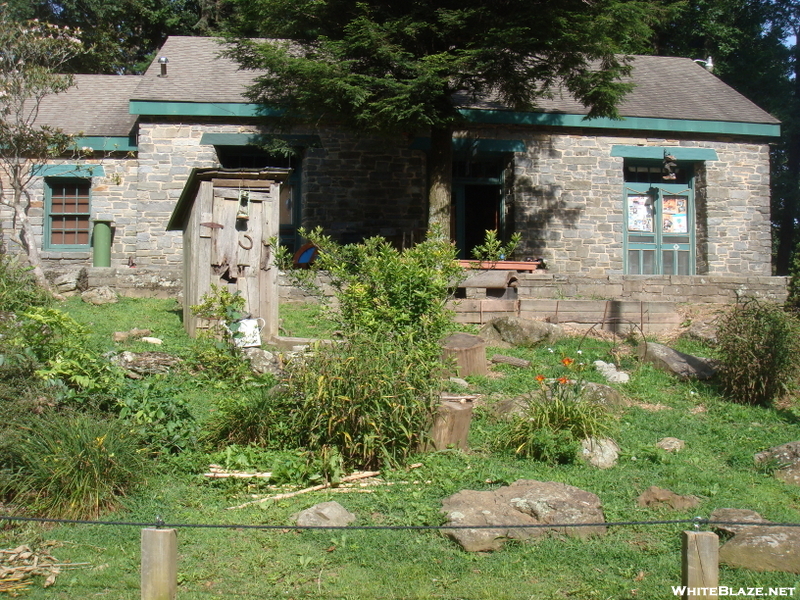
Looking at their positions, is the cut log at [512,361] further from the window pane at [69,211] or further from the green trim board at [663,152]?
the window pane at [69,211]

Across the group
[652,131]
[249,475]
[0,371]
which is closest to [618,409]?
[249,475]

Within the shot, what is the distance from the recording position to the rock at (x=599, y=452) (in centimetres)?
653

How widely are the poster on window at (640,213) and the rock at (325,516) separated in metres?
14.0

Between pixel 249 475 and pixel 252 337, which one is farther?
pixel 252 337

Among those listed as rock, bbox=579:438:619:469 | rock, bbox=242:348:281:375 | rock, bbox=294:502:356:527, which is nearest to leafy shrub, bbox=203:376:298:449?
rock, bbox=294:502:356:527

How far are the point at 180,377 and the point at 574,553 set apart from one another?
14.9ft

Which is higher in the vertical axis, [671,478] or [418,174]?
[418,174]

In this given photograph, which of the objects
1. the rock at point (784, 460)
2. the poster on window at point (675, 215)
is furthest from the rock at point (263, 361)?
the poster on window at point (675, 215)

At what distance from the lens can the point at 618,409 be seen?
26.4 feet

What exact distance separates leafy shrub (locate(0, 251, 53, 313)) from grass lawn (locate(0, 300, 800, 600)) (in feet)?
10.6

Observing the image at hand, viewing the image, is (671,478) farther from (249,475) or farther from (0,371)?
(0,371)

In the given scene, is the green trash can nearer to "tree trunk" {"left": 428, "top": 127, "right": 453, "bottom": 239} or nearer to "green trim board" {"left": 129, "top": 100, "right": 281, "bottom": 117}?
"green trim board" {"left": 129, "top": 100, "right": 281, "bottom": 117}

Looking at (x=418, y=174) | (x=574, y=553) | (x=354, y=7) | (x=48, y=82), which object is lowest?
(x=574, y=553)

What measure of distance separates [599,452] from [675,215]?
12896 mm
